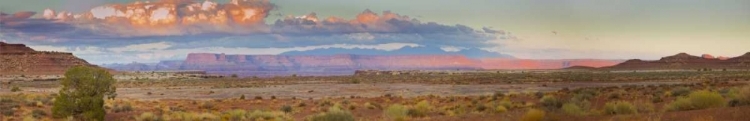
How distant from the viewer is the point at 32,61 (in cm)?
13625

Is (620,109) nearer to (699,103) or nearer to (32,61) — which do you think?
(699,103)

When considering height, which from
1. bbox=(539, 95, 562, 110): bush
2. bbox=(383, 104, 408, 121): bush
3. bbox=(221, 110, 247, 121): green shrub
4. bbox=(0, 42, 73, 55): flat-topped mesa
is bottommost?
bbox=(221, 110, 247, 121): green shrub

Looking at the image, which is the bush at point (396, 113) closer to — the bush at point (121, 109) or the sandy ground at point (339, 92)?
the bush at point (121, 109)

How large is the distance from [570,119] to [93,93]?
16533 mm

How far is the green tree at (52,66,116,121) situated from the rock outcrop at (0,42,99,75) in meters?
103

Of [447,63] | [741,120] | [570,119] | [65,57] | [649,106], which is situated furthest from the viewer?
[65,57]

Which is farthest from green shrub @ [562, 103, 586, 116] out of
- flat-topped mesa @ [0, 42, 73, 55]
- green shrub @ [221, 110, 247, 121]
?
flat-topped mesa @ [0, 42, 73, 55]

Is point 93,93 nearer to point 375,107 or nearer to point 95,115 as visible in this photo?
point 95,115

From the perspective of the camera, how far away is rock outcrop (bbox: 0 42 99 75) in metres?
125

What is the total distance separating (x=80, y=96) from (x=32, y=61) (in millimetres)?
122805

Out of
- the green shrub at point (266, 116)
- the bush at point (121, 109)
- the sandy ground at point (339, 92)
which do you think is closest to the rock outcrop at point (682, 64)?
the sandy ground at point (339, 92)

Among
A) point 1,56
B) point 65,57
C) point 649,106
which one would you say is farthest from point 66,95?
point 65,57

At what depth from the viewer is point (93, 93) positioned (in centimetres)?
2603

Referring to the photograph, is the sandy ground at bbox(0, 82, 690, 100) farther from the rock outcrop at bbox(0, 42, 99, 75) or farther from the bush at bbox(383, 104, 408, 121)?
the rock outcrop at bbox(0, 42, 99, 75)
